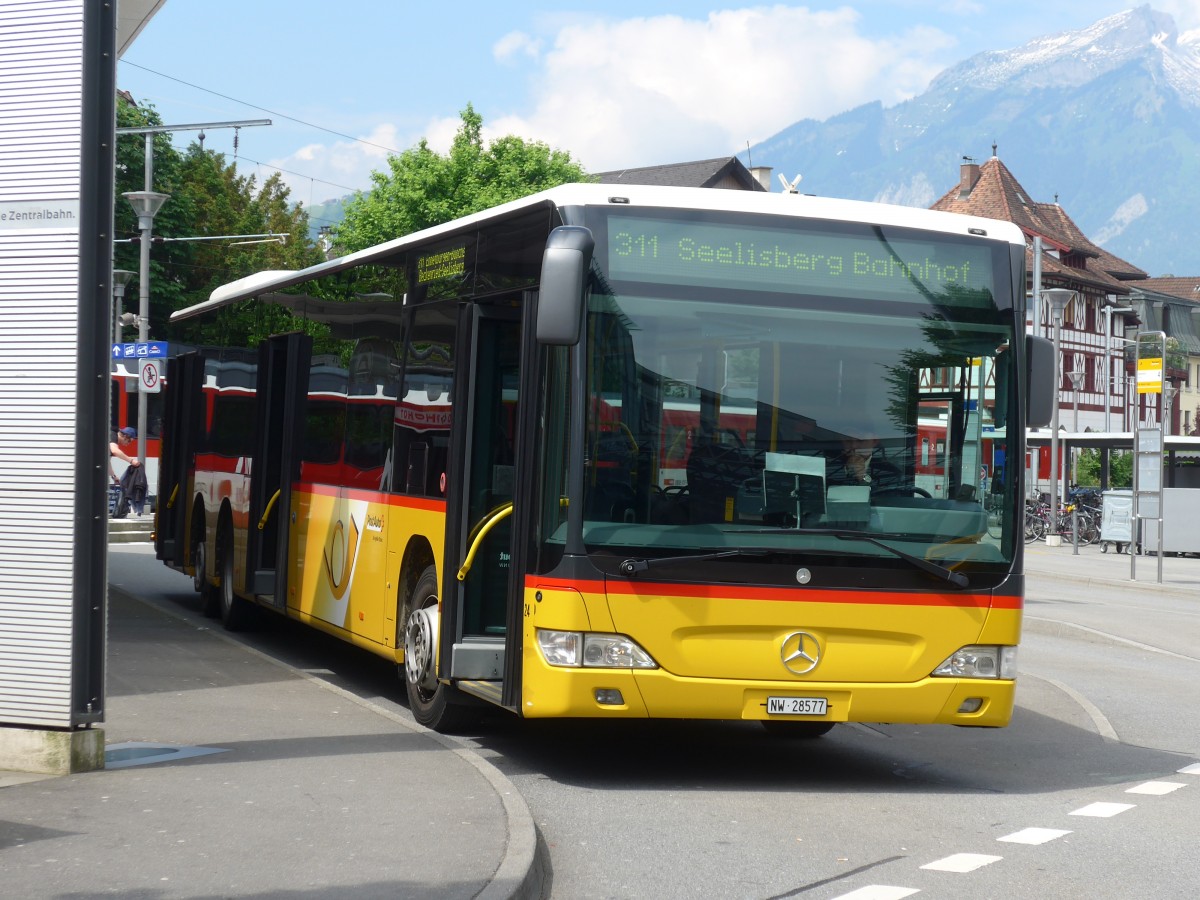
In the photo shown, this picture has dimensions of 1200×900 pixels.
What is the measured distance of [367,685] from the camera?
1299 cm

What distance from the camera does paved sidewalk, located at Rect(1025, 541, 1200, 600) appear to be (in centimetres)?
2918

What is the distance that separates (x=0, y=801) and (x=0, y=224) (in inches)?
107

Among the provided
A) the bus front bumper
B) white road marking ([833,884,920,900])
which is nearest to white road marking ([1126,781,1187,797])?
the bus front bumper

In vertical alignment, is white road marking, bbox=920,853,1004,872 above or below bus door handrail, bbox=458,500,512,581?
below

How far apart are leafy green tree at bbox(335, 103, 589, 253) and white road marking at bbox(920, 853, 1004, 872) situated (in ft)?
187

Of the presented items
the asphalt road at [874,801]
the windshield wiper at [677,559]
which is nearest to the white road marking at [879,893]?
the asphalt road at [874,801]

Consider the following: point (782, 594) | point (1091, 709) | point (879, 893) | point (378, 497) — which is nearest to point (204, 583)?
point (378, 497)

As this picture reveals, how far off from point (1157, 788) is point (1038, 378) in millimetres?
2286

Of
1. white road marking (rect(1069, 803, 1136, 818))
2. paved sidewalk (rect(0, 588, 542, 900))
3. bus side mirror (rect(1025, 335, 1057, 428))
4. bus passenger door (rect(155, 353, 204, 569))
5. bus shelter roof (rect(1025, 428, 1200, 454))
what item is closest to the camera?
paved sidewalk (rect(0, 588, 542, 900))

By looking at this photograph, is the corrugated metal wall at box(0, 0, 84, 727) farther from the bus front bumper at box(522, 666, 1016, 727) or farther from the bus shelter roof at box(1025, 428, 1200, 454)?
the bus shelter roof at box(1025, 428, 1200, 454)

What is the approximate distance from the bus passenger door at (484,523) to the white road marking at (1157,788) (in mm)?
3458

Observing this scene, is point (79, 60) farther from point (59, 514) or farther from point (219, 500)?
point (219, 500)

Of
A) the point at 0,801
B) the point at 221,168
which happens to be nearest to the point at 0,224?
the point at 0,801

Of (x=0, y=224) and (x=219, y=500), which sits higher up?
(x=0, y=224)
